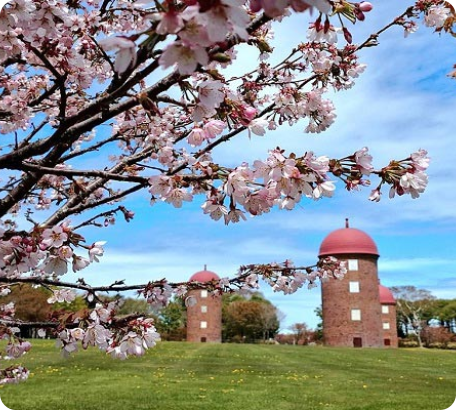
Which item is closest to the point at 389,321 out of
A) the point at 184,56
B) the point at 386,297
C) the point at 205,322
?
the point at 386,297

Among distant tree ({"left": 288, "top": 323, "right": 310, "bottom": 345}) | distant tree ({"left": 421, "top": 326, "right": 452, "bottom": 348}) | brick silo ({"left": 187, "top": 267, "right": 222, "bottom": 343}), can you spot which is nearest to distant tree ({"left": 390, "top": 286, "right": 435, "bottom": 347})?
distant tree ({"left": 421, "top": 326, "right": 452, "bottom": 348})

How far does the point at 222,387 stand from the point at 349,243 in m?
29.5

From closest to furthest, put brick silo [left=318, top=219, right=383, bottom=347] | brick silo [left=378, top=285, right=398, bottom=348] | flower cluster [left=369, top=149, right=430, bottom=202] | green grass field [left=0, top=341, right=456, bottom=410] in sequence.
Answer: flower cluster [left=369, top=149, right=430, bottom=202] < green grass field [left=0, top=341, right=456, bottom=410] < brick silo [left=318, top=219, right=383, bottom=347] < brick silo [left=378, top=285, right=398, bottom=348]

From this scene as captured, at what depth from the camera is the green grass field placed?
945cm

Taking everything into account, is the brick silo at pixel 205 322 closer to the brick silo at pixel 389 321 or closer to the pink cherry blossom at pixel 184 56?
the brick silo at pixel 389 321

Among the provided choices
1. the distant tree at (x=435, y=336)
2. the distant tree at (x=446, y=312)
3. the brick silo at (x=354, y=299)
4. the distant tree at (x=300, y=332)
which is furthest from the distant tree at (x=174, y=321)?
the distant tree at (x=446, y=312)

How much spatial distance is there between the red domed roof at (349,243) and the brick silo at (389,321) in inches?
460

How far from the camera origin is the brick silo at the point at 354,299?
37625 millimetres

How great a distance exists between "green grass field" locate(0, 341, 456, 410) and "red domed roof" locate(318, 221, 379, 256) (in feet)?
68.7

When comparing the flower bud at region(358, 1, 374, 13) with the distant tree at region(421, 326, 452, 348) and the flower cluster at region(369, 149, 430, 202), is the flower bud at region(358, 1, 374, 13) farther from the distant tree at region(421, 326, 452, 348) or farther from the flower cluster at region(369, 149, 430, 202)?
the distant tree at region(421, 326, 452, 348)

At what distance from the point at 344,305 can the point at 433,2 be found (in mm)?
Answer: 36756

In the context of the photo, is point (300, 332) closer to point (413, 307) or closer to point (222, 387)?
point (413, 307)

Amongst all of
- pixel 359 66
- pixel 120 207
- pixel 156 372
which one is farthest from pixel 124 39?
pixel 156 372

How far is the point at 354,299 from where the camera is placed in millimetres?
37844
